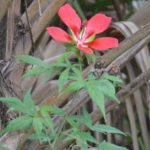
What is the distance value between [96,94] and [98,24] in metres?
0.14

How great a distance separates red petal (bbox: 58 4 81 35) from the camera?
428 millimetres

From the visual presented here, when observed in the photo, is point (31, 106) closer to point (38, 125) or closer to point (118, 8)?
point (38, 125)

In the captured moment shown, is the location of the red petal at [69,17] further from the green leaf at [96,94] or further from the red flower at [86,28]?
the green leaf at [96,94]

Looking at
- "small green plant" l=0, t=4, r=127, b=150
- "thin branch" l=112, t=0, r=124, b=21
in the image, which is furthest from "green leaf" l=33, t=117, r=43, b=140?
"thin branch" l=112, t=0, r=124, b=21

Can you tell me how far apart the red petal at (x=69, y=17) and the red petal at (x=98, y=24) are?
2 centimetres

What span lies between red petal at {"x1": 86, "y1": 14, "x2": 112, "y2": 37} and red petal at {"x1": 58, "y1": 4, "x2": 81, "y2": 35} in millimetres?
20

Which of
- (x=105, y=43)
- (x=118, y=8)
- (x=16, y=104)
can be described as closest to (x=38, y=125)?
(x=16, y=104)

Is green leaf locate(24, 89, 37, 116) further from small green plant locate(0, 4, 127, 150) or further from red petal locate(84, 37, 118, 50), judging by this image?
red petal locate(84, 37, 118, 50)

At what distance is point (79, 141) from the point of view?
428 mm

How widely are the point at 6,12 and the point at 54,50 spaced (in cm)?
37

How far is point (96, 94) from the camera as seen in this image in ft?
1.13

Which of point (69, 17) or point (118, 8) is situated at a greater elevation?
point (69, 17)

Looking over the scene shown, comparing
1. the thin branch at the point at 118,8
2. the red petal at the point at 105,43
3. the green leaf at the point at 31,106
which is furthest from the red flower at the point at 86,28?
the thin branch at the point at 118,8

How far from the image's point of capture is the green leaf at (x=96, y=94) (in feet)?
1.11
